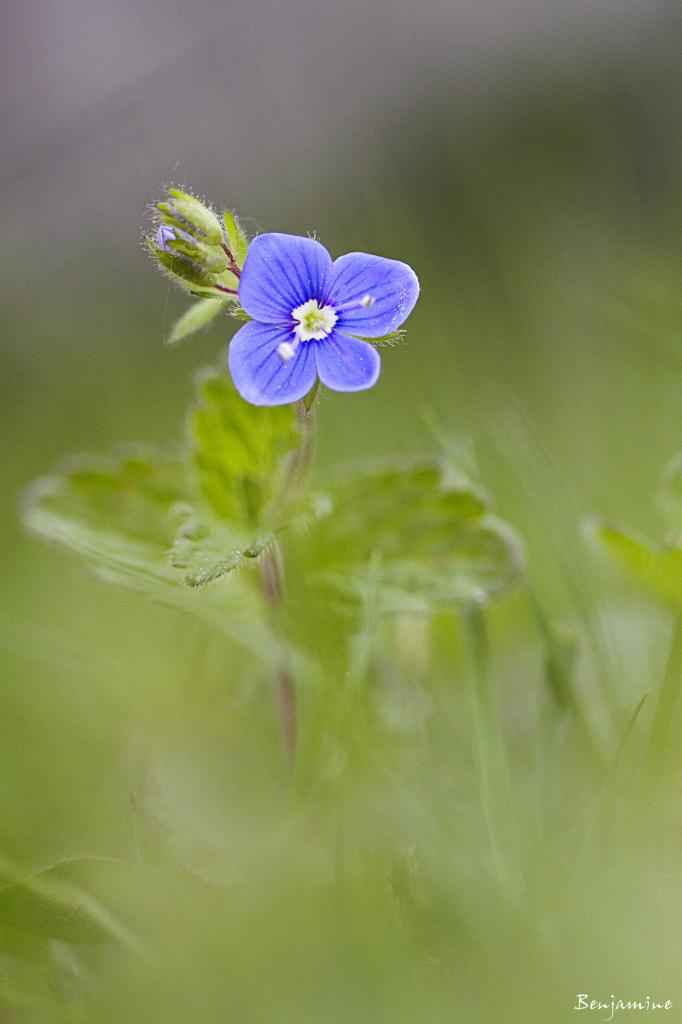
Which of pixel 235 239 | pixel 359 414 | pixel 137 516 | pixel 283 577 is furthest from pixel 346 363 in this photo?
pixel 359 414

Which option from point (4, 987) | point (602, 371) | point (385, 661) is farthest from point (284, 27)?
point (4, 987)

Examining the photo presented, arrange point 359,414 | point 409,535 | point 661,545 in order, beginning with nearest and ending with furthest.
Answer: point 661,545
point 409,535
point 359,414

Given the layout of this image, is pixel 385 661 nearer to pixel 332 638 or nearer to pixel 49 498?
pixel 332 638

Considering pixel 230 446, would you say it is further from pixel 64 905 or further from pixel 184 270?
pixel 64 905

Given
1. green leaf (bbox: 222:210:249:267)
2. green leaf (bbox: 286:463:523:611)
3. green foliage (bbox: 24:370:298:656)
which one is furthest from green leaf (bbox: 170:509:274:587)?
green leaf (bbox: 222:210:249:267)

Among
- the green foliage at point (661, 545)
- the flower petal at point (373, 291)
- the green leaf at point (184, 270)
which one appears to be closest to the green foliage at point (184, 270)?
the green leaf at point (184, 270)
